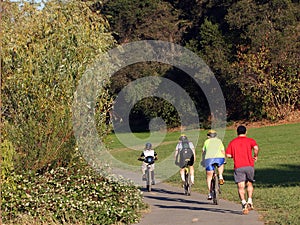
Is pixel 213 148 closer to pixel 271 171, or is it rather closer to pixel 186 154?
pixel 186 154

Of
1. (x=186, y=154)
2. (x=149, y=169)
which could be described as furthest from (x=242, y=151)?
(x=149, y=169)

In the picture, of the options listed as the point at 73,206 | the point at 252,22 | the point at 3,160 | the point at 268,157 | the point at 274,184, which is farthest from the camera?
the point at 252,22

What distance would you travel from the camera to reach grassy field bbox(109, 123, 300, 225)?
17.3 meters

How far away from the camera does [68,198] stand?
627 inches

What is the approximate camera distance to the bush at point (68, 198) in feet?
51.5

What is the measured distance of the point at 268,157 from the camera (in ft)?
122

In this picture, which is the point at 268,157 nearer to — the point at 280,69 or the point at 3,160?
the point at 280,69

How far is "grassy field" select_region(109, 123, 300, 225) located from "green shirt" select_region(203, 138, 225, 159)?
1.58 meters

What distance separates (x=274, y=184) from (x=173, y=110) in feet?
120

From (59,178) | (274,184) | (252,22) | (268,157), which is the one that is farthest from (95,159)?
(252,22)

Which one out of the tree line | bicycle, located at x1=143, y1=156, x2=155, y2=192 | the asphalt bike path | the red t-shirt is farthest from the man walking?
the tree line

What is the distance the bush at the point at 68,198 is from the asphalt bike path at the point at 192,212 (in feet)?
2.24

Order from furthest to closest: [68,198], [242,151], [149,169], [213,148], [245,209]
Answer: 1. [149,169]
2. [213,148]
3. [245,209]
4. [242,151]
5. [68,198]

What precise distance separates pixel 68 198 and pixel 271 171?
50.9ft
